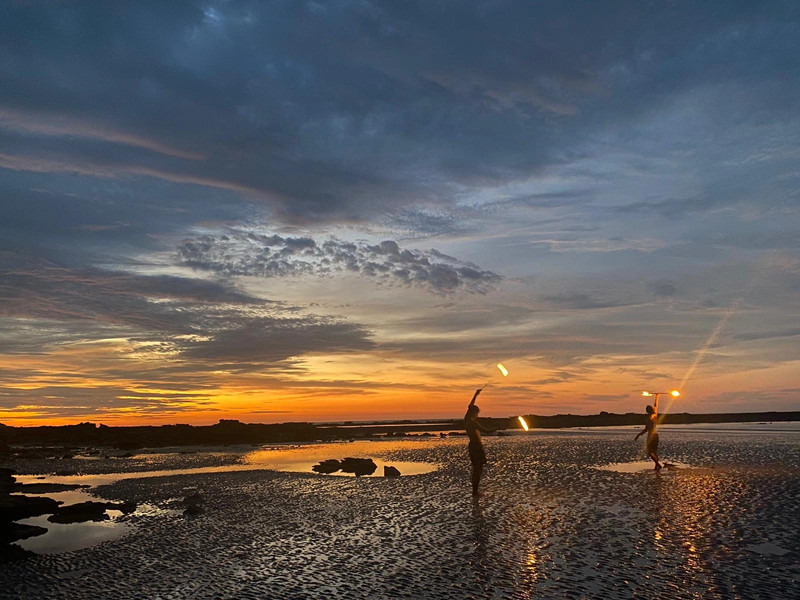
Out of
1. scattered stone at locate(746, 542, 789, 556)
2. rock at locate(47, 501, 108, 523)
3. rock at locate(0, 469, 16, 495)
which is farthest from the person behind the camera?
rock at locate(0, 469, 16, 495)

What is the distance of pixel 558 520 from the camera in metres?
16.7

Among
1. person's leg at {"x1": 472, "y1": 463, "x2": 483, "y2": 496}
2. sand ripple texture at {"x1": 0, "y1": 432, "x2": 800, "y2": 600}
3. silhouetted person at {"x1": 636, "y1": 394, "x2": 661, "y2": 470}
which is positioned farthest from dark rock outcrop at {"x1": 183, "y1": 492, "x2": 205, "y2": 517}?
silhouetted person at {"x1": 636, "y1": 394, "x2": 661, "y2": 470}

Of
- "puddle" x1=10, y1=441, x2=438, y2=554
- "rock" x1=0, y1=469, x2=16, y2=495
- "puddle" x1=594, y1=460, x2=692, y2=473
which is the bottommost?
"puddle" x1=10, y1=441, x2=438, y2=554

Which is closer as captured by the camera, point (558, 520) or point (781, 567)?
point (781, 567)

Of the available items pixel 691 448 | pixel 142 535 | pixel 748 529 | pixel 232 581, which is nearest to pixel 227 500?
pixel 142 535

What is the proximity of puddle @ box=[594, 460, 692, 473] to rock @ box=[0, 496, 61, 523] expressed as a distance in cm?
2450

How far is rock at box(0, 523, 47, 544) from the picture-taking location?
16.9 metres

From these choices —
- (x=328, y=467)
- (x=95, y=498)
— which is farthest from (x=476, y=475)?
(x=95, y=498)

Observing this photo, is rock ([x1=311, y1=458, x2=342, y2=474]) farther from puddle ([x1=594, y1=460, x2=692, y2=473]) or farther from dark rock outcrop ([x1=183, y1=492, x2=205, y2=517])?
puddle ([x1=594, y1=460, x2=692, y2=473])

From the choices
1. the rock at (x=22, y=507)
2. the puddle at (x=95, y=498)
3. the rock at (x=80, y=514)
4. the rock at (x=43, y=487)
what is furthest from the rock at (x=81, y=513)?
the rock at (x=43, y=487)

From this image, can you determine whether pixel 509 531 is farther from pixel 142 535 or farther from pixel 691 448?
pixel 691 448

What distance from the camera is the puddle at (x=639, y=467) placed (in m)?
29.1

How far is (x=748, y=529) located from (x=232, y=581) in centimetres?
1239

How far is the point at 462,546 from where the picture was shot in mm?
13938
